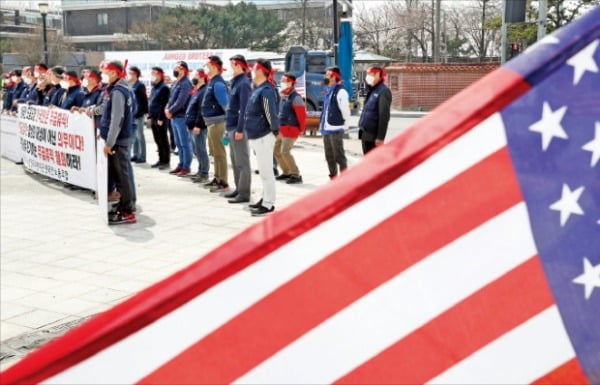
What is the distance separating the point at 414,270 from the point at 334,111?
9.66 meters

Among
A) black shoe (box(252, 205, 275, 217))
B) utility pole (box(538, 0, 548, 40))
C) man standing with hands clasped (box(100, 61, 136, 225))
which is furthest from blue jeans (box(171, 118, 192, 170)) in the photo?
utility pole (box(538, 0, 548, 40))

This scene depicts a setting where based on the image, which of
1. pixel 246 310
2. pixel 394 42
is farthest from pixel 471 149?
pixel 394 42

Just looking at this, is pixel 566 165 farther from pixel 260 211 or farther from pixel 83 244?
pixel 260 211

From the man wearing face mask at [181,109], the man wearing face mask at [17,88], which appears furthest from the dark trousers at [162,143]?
the man wearing face mask at [17,88]

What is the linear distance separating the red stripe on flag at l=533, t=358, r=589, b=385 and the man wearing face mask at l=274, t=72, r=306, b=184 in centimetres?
1003

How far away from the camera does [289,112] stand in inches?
438

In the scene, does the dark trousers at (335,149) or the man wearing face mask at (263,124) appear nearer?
the man wearing face mask at (263,124)

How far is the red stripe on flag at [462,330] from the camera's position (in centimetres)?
93

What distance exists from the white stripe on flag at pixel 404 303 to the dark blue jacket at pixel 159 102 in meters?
12.3

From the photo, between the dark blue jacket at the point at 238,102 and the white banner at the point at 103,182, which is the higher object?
the dark blue jacket at the point at 238,102

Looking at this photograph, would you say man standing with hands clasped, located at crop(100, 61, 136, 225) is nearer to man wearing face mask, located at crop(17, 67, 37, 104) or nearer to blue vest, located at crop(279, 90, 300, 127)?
blue vest, located at crop(279, 90, 300, 127)

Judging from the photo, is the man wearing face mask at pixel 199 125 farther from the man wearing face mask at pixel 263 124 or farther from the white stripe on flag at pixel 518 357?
the white stripe on flag at pixel 518 357

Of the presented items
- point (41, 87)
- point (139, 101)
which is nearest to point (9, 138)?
point (41, 87)

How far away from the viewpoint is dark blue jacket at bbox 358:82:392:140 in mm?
9297
